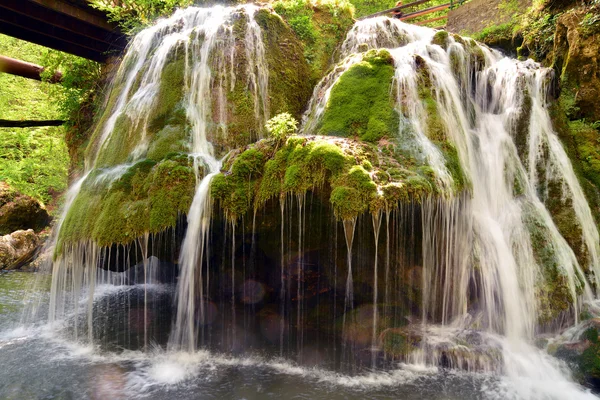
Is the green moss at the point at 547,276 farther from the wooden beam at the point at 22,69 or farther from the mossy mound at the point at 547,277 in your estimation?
the wooden beam at the point at 22,69

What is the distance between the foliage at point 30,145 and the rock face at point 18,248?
3212 millimetres

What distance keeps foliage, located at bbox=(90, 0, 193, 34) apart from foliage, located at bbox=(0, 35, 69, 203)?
6.66 metres

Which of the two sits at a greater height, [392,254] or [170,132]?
[170,132]

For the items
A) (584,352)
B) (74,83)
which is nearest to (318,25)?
(74,83)

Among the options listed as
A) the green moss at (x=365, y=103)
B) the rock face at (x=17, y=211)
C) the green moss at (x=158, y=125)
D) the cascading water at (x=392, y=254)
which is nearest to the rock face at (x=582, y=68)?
the cascading water at (x=392, y=254)

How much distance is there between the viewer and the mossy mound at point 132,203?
5.93 metres

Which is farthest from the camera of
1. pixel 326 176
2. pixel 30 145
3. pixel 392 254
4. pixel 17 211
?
pixel 30 145

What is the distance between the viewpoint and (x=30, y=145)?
1734cm

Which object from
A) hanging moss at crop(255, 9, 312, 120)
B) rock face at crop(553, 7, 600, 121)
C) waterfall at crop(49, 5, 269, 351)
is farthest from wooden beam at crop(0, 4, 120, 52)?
rock face at crop(553, 7, 600, 121)

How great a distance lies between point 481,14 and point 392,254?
12305 mm

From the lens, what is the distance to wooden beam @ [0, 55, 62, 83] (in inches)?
443

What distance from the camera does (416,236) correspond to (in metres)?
5.48

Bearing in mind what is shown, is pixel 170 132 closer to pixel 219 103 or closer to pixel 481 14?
pixel 219 103

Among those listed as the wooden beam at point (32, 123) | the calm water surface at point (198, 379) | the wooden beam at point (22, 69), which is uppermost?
the wooden beam at point (22, 69)
